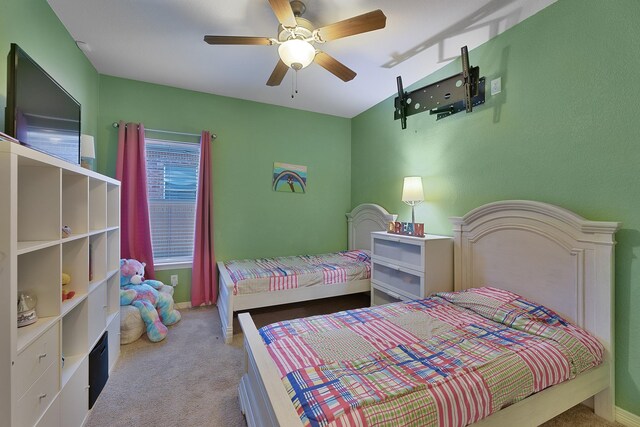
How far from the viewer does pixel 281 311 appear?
126 inches

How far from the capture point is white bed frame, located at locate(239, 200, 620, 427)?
4.09ft

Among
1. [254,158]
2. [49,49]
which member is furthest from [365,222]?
[49,49]

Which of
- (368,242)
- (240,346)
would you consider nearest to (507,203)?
(368,242)

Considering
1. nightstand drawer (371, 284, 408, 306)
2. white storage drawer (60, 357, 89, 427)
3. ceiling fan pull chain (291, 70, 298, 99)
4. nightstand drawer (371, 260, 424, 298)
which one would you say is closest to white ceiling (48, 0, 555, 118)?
ceiling fan pull chain (291, 70, 298, 99)

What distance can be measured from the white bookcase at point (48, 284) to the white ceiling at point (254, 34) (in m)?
1.28

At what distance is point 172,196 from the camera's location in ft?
10.9

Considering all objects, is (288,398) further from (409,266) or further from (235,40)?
(235,40)

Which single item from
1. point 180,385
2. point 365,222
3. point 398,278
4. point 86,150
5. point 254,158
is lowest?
point 180,385

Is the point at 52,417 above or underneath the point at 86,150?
underneath

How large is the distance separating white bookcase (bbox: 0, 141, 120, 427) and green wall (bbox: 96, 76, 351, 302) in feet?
4.58

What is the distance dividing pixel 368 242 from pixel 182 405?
107 inches

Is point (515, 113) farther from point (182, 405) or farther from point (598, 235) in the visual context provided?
point (182, 405)

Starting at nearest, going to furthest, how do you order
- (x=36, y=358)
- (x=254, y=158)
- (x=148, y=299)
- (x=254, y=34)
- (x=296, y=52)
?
(x=36, y=358), (x=296, y=52), (x=254, y=34), (x=148, y=299), (x=254, y=158)

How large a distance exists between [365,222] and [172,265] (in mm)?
2554
